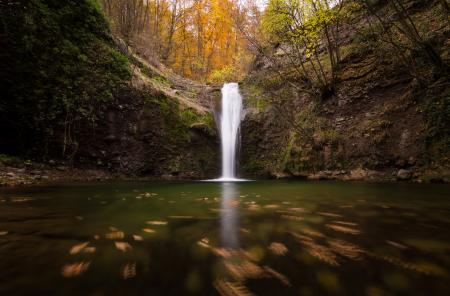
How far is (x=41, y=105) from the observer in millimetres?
8805

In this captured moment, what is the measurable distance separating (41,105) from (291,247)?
9.97m

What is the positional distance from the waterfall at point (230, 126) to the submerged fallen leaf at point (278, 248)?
11102mm

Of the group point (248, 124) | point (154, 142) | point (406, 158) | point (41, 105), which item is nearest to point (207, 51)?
point (248, 124)

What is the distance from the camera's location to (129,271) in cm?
149

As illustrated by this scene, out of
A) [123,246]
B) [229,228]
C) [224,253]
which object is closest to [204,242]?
[224,253]

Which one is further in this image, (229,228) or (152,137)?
(152,137)

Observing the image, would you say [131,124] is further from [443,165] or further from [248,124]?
[443,165]

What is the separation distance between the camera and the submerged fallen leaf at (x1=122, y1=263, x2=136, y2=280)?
1.42m

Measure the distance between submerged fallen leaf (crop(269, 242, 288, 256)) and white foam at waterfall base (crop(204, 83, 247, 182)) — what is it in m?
11.1

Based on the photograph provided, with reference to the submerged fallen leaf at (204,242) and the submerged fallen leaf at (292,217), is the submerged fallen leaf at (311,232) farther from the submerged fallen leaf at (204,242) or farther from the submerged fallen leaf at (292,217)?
the submerged fallen leaf at (204,242)

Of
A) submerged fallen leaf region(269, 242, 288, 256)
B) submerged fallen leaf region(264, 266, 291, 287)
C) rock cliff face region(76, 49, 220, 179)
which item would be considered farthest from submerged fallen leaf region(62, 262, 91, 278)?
rock cliff face region(76, 49, 220, 179)

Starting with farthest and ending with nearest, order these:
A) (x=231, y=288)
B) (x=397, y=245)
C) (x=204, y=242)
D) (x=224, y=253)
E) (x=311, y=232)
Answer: (x=311, y=232) → (x=204, y=242) → (x=397, y=245) → (x=224, y=253) → (x=231, y=288)

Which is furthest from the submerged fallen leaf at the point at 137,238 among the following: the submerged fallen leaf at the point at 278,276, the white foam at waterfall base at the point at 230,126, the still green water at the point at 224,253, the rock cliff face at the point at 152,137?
the white foam at waterfall base at the point at 230,126

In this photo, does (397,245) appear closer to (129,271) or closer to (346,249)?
(346,249)
